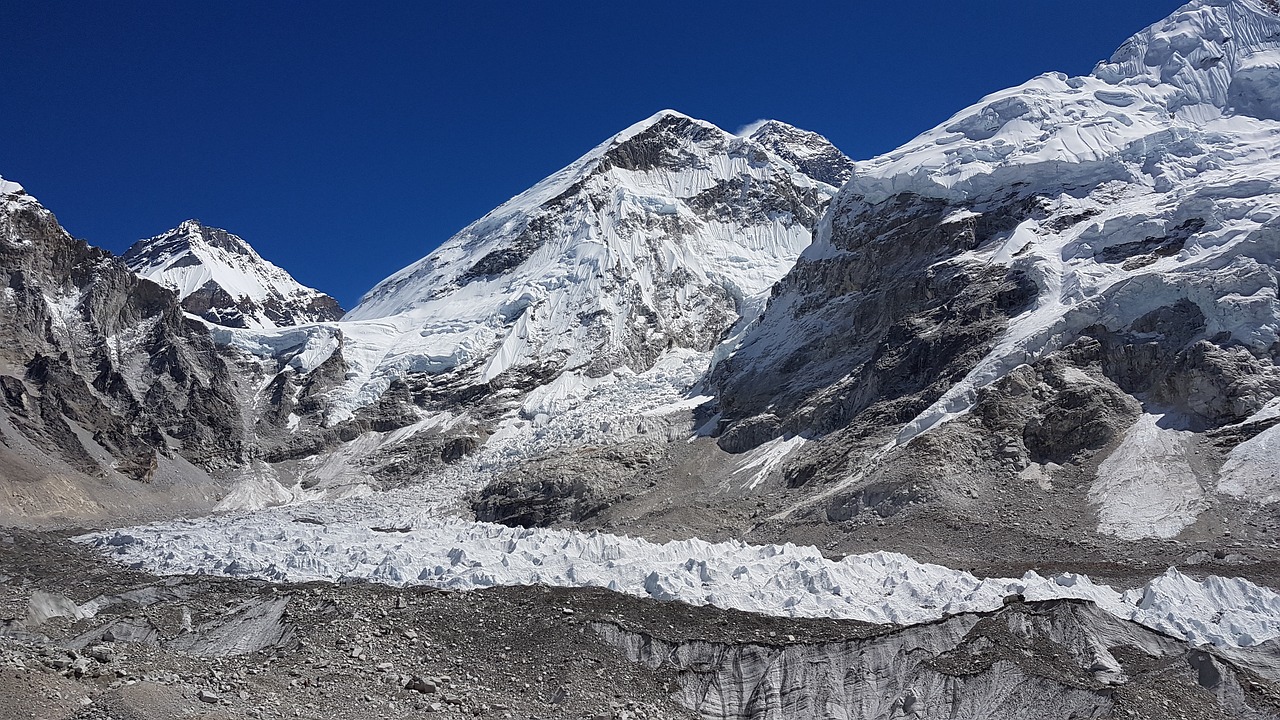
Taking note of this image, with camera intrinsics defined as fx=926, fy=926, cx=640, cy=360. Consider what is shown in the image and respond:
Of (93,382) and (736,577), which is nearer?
(736,577)

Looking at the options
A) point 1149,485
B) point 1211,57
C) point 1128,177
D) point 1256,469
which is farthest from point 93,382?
point 1211,57

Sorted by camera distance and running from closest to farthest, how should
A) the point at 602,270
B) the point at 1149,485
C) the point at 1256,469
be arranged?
1. the point at 1256,469
2. the point at 1149,485
3. the point at 602,270

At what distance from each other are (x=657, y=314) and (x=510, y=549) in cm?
8677

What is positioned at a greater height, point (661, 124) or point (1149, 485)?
point (661, 124)

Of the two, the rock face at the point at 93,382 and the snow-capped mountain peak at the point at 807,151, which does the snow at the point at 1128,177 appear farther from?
the rock face at the point at 93,382

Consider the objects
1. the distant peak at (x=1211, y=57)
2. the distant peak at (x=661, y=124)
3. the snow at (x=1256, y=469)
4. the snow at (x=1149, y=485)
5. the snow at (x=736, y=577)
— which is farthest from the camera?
the distant peak at (x=661, y=124)

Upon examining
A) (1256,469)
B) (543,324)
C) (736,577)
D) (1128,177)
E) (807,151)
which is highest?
(807,151)

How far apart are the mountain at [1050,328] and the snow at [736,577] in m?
15.0

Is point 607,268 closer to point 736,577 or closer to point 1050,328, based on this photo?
point 1050,328

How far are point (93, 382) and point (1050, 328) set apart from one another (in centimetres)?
9568

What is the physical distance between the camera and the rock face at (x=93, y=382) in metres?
78.7

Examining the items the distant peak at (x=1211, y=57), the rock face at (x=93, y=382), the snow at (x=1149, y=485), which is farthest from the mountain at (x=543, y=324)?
the distant peak at (x=1211, y=57)

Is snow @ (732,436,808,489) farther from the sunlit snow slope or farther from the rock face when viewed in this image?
the rock face

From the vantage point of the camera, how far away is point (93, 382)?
101 m
